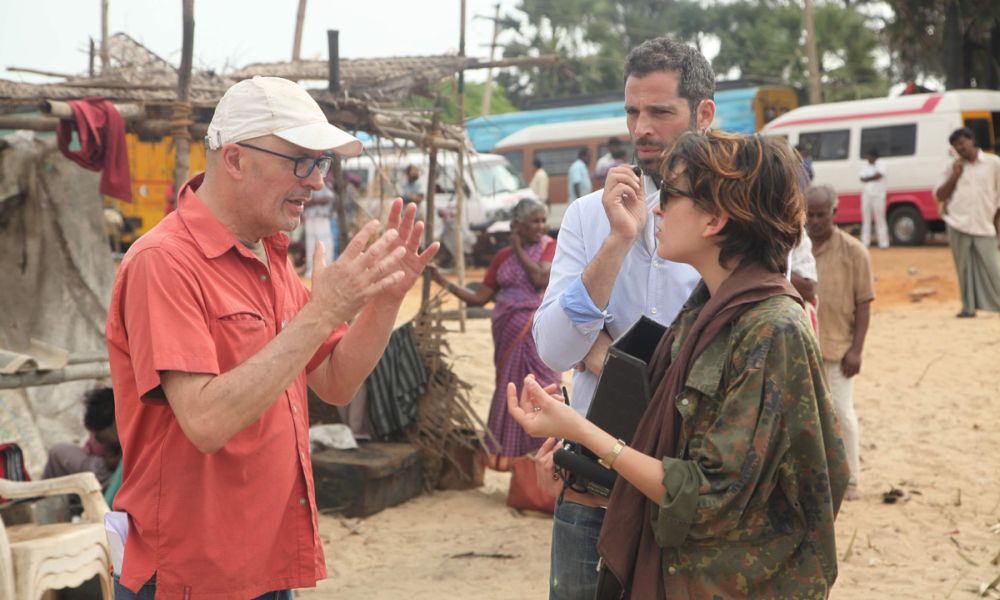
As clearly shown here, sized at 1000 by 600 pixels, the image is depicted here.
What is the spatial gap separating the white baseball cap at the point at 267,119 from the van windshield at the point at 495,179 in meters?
16.7

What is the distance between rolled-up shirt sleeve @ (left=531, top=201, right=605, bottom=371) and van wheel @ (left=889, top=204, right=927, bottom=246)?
16.9m

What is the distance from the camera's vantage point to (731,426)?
198 centimetres

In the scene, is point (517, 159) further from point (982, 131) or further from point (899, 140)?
point (982, 131)

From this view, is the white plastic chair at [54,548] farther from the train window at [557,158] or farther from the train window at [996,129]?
the train window at [557,158]

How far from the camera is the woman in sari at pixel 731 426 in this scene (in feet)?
6.50

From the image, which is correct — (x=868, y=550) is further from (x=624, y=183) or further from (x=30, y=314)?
(x=30, y=314)

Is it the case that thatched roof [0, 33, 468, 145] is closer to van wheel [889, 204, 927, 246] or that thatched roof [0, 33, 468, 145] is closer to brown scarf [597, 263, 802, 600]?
brown scarf [597, 263, 802, 600]

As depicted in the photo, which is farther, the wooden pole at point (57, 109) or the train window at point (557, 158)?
the train window at point (557, 158)

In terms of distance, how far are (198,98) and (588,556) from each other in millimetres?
5253

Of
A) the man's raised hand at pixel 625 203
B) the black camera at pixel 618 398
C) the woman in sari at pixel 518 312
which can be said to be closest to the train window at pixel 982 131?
the woman in sari at pixel 518 312

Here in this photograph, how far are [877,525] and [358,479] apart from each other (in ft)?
10.3

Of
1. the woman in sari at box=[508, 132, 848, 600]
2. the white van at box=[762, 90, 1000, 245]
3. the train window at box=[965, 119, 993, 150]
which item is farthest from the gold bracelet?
the train window at box=[965, 119, 993, 150]

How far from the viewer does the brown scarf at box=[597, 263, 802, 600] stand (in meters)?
2.06

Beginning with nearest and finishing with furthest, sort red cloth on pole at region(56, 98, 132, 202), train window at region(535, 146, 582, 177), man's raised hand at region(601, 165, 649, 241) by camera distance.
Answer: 1. man's raised hand at region(601, 165, 649, 241)
2. red cloth on pole at region(56, 98, 132, 202)
3. train window at region(535, 146, 582, 177)
